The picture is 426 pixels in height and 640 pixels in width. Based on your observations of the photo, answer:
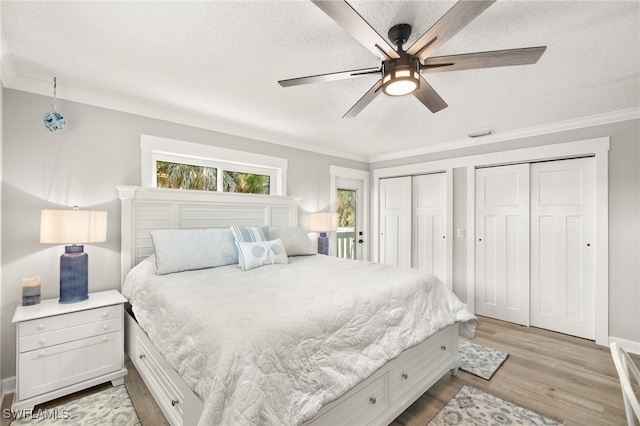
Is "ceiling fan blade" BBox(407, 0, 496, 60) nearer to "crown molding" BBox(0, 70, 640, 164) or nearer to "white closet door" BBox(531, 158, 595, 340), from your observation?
"crown molding" BBox(0, 70, 640, 164)

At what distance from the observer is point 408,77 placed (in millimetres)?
1595

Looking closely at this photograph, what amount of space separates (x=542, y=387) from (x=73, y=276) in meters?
3.66

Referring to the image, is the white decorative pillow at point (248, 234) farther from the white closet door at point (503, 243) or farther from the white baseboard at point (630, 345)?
the white baseboard at point (630, 345)

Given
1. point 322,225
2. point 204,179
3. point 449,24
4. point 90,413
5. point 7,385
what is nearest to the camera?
point 449,24

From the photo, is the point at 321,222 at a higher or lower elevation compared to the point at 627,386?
higher

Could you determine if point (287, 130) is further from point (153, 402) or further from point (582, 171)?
point (582, 171)

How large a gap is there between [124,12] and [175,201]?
1739 millimetres

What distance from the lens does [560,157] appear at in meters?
3.31

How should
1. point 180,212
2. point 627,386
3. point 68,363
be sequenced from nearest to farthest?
point 627,386 < point 68,363 < point 180,212

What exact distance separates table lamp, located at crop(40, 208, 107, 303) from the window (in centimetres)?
74

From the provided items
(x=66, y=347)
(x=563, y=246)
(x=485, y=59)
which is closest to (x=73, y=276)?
(x=66, y=347)

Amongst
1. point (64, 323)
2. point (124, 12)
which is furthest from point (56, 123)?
point (64, 323)

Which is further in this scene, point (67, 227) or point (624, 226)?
point (624, 226)

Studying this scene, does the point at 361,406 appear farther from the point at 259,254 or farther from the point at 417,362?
the point at 259,254
